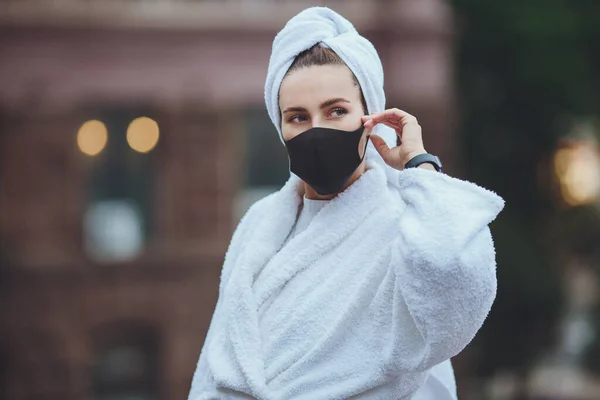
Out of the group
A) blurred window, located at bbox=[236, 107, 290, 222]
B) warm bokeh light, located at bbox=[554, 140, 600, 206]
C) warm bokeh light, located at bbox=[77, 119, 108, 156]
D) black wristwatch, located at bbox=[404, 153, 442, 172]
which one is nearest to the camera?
black wristwatch, located at bbox=[404, 153, 442, 172]

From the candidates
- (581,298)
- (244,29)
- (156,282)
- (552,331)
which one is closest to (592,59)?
(552,331)

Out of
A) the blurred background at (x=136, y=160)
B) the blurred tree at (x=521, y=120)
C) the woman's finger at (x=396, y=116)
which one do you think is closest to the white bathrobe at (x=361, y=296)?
the woman's finger at (x=396, y=116)

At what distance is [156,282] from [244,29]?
3.20 metres

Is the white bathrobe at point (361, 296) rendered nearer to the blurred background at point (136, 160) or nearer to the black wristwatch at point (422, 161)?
the black wristwatch at point (422, 161)

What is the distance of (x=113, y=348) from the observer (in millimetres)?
10984

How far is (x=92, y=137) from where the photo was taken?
10766 millimetres

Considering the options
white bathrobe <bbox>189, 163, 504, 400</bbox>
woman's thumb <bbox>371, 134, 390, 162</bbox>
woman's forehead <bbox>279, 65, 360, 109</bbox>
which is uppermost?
woman's forehead <bbox>279, 65, 360, 109</bbox>

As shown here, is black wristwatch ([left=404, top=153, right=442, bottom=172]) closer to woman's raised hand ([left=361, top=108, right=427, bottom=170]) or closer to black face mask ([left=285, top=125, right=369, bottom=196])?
woman's raised hand ([left=361, top=108, right=427, bottom=170])

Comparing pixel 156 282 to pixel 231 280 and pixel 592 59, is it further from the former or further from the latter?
pixel 231 280

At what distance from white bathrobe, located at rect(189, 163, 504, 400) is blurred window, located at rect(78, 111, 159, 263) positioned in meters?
8.70

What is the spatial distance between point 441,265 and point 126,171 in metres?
9.31

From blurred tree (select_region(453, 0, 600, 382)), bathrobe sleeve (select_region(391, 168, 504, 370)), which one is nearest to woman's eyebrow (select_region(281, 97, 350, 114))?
bathrobe sleeve (select_region(391, 168, 504, 370))

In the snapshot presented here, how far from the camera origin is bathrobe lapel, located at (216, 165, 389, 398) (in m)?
2.10

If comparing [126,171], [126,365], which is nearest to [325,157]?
[126,171]
